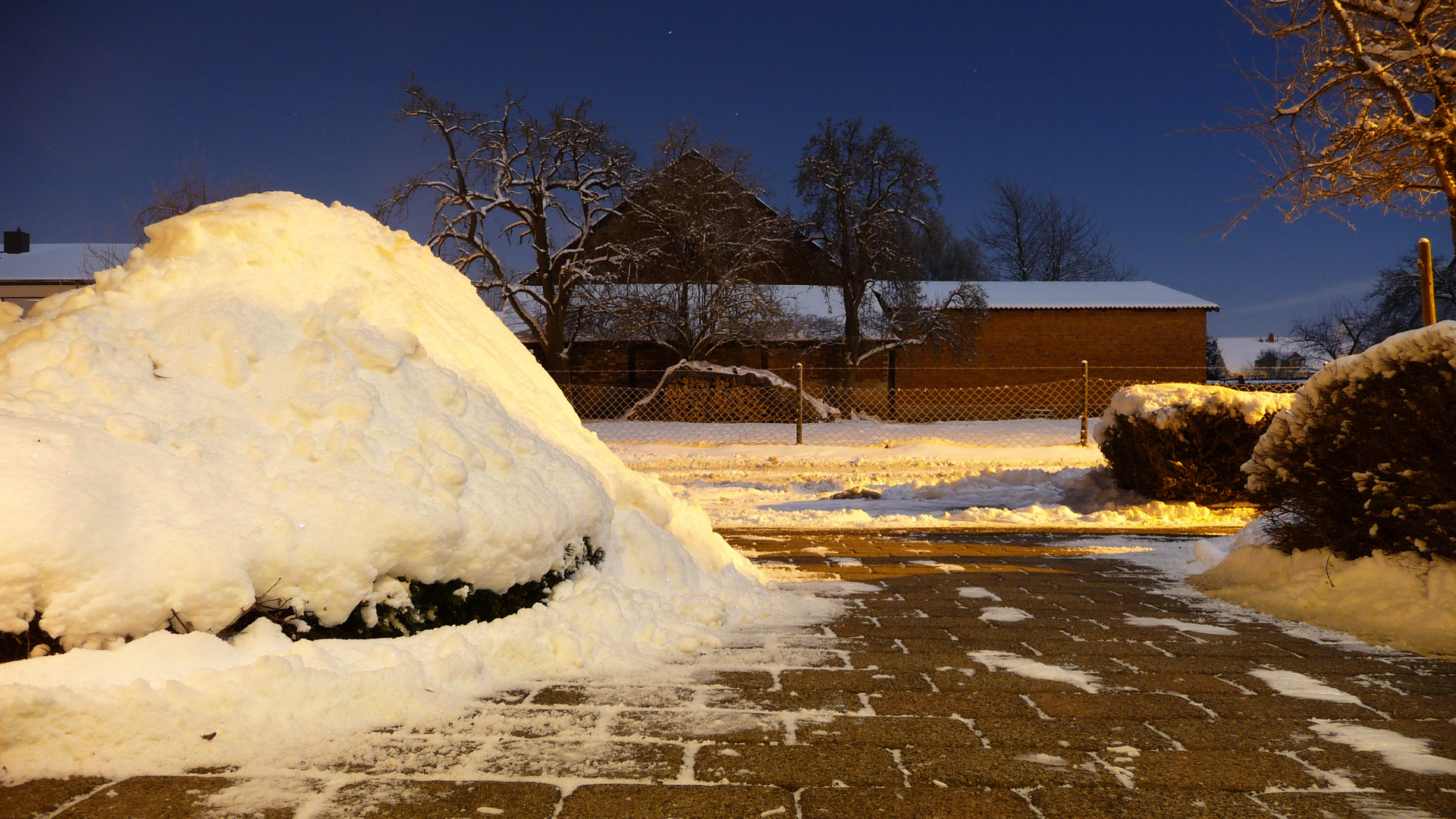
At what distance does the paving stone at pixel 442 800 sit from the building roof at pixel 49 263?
32.8 meters

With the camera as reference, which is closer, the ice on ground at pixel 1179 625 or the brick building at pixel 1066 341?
the ice on ground at pixel 1179 625

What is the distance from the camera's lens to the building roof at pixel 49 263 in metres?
30.4

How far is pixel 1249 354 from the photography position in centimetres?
7031

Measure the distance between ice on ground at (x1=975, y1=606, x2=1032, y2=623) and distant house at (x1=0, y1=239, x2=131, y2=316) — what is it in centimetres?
3117

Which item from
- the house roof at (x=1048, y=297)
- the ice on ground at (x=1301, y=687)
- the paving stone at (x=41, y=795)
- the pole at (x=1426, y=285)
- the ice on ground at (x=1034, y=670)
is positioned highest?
the house roof at (x=1048, y=297)

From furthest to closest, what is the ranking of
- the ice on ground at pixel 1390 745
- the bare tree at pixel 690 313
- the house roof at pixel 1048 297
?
the house roof at pixel 1048 297
the bare tree at pixel 690 313
the ice on ground at pixel 1390 745

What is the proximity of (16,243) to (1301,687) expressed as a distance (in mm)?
43670

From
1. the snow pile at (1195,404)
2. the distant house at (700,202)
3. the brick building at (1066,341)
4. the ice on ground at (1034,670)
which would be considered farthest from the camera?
the brick building at (1066,341)

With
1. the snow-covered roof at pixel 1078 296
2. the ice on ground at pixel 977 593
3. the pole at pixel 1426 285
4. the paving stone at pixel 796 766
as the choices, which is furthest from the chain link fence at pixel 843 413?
the paving stone at pixel 796 766

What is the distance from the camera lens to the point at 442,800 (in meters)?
2.14

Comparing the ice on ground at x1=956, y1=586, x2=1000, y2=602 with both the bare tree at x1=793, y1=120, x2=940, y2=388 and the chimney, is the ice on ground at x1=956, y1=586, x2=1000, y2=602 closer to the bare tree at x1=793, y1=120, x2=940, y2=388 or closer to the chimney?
the bare tree at x1=793, y1=120, x2=940, y2=388

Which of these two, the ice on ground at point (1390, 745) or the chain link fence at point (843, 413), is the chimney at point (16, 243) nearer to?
the chain link fence at point (843, 413)

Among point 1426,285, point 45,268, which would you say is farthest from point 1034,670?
point 45,268

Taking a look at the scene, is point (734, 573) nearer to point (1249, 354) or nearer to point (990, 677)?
point (990, 677)
